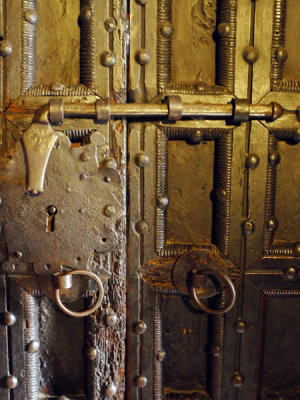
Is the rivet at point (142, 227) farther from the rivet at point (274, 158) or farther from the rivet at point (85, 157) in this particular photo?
the rivet at point (274, 158)

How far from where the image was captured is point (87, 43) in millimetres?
811

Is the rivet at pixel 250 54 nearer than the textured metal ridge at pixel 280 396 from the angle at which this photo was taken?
Yes

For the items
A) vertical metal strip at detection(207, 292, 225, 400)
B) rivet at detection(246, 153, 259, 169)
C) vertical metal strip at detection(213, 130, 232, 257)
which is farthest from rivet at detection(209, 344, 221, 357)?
rivet at detection(246, 153, 259, 169)

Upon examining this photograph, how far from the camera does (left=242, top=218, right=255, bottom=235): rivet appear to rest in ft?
2.83

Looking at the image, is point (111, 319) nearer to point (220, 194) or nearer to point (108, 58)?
point (220, 194)

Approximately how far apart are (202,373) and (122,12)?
88cm

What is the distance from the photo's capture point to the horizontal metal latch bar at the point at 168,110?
78cm

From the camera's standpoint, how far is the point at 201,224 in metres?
0.89

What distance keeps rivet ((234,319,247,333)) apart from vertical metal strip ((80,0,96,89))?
646mm

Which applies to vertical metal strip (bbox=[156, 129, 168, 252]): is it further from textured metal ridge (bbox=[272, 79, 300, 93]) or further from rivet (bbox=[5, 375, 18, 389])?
rivet (bbox=[5, 375, 18, 389])

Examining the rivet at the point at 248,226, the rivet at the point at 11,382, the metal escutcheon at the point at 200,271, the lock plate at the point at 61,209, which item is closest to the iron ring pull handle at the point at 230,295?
the metal escutcheon at the point at 200,271

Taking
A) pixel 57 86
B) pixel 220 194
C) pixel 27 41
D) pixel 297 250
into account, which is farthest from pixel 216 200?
pixel 27 41

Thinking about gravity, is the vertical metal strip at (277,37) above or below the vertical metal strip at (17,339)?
above

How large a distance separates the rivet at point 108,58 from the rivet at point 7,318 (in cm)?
60
